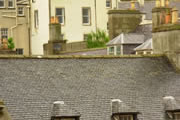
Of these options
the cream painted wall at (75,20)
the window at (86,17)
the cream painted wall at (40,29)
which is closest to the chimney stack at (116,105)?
the cream painted wall at (40,29)

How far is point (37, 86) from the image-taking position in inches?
1109

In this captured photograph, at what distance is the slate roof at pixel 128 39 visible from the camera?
5603cm

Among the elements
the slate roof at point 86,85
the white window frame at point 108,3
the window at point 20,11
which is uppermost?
the white window frame at point 108,3

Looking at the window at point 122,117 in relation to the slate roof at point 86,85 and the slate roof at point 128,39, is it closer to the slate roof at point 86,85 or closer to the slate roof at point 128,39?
the slate roof at point 86,85

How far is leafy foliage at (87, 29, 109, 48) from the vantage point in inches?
2916

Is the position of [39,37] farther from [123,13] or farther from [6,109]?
[6,109]

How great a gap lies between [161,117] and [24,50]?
190ft

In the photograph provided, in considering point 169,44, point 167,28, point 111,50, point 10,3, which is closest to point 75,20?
point 10,3

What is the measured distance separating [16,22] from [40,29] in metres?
3.75

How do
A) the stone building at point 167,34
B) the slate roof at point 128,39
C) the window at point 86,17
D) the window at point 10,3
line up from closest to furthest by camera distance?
the stone building at point 167,34, the slate roof at point 128,39, the window at point 86,17, the window at point 10,3

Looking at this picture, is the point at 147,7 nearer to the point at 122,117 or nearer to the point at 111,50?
the point at 111,50

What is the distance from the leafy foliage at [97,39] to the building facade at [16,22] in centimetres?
869

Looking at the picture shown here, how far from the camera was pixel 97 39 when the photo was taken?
7644cm

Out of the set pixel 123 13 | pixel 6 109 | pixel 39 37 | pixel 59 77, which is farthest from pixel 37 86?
pixel 39 37
